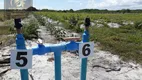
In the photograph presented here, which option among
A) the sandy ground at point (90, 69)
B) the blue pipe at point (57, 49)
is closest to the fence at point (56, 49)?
the blue pipe at point (57, 49)

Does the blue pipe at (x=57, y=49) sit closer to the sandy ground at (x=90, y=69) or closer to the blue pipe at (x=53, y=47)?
the blue pipe at (x=53, y=47)

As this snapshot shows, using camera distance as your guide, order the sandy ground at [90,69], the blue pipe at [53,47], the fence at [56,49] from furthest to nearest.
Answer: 1. the sandy ground at [90,69]
2. the blue pipe at [53,47]
3. the fence at [56,49]

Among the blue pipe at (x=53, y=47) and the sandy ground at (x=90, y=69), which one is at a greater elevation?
the blue pipe at (x=53, y=47)

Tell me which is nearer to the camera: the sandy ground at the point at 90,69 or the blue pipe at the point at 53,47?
the blue pipe at the point at 53,47

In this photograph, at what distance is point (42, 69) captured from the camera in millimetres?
4281

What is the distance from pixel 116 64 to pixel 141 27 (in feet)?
30.5

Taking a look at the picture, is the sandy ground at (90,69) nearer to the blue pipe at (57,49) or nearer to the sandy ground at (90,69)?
the sandy ground at (90,69)

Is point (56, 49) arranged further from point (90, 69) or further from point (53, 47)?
point (90, 69)

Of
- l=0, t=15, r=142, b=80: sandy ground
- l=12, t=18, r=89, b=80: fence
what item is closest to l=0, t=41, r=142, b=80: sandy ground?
l=0, t=15, r=142, b=80: sandy ground

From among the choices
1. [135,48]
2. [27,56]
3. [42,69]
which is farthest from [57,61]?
[135,48]

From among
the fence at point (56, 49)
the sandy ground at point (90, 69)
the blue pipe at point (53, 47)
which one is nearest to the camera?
the fence at point (56, 49)

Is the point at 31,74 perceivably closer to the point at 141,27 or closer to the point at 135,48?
the point at 135,48

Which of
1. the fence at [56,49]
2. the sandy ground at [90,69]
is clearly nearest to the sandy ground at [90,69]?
the sandy ground at [90,69]

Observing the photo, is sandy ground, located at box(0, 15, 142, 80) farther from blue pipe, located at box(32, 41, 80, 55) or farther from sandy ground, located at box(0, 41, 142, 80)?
blue pipe, located at box(32, 41, 80, 55)
